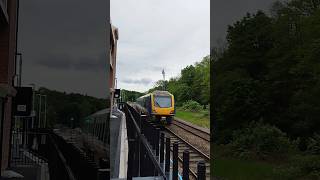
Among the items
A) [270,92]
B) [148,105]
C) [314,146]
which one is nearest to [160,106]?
[148,105]

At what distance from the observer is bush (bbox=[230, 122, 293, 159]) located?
12.2 m

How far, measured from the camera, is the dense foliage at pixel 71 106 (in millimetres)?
6396

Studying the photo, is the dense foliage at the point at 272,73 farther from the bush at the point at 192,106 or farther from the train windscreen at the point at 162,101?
the bush at the point at 192,106

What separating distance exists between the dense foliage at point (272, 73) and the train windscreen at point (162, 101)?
1.76 m

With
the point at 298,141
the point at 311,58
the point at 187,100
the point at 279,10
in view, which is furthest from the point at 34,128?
the point at 279,10

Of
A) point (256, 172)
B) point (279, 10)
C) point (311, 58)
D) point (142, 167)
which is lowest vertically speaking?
point (256, 172)

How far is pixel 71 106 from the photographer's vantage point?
7.99 meters

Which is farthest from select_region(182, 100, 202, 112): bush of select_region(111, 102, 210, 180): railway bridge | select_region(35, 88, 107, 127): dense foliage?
select_region(35, 88, 107, 127): dense foliage

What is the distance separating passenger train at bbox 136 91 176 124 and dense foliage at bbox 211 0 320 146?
5.36 ft

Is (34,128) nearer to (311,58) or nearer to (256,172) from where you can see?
(256,172)

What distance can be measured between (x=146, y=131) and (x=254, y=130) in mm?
6557

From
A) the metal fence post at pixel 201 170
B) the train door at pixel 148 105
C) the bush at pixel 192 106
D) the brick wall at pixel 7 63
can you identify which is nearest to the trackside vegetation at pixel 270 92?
the train door at pixel 148 105

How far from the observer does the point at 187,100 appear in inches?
335

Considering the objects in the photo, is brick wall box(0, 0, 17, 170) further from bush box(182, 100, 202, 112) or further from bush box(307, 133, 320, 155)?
bush box(307, 133, 320, 155)
